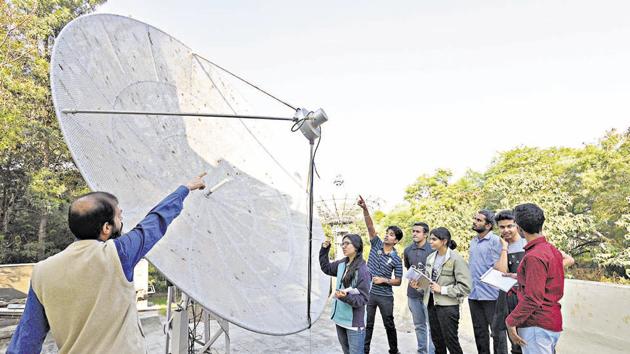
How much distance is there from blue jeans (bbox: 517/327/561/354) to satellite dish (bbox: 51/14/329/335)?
160 centimetres

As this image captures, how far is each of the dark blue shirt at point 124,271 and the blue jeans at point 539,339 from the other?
253cm

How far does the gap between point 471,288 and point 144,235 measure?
129 inches

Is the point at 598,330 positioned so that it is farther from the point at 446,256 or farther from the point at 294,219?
the point at 294,219

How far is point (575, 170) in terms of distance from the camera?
771 inches

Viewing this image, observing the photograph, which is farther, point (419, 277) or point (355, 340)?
point (419, 277)

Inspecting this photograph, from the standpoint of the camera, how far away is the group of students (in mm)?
2686

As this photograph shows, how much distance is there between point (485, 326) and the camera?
4.26m

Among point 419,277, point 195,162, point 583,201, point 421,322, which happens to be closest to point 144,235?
point 195,162

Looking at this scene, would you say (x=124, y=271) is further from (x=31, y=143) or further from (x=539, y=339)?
(x=31, y=143)

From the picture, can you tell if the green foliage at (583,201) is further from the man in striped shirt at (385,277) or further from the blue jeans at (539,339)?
the blue jeans at (539,339)

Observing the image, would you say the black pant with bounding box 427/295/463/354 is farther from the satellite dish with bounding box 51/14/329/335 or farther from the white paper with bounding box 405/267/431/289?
the satellite dish with bounding box 51/14/329/335

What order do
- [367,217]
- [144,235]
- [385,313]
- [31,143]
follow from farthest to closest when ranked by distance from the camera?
[31,143] → [385,313] → [367,217] → [144,235]

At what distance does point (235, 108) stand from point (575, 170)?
20.5 metres

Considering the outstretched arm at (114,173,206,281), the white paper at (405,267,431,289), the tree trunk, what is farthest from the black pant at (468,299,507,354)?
the tree trunk
